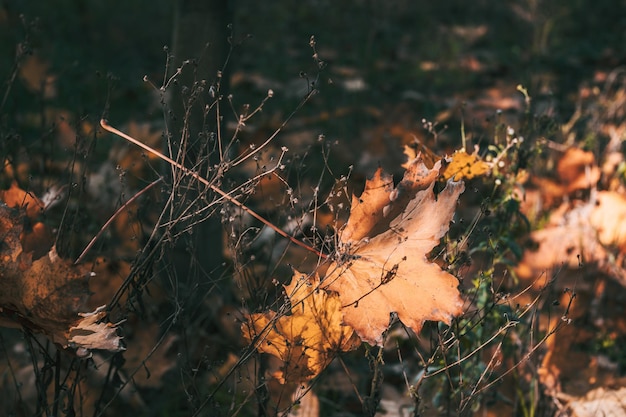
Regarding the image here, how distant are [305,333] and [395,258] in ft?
0.81

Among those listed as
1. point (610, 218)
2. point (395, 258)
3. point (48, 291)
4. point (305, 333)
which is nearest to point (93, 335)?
point (48, 291)

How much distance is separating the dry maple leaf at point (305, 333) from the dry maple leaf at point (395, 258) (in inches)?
2.8

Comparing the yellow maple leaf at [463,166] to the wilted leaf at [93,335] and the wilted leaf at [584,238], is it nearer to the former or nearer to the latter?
the wilted leaf at [93,335]

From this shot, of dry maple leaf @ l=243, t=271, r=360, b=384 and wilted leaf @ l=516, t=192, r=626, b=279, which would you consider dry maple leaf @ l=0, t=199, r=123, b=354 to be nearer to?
dry maple leaf @ l=243, t=271, r=360, b=384

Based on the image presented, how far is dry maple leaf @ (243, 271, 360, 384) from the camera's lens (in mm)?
1402

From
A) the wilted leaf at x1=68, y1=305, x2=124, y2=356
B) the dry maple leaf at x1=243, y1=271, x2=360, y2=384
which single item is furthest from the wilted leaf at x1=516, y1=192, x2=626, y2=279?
the wilted leaf at x1=68, y1=305, x2=124, y2=356

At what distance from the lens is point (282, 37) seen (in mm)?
5031

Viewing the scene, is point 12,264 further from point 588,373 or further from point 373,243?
point 588,373

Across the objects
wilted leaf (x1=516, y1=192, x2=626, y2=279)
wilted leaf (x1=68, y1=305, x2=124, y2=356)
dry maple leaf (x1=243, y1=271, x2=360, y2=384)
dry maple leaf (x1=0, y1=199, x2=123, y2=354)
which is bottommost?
wilted leaf (x1=516, y1=192, x2=626, y2=279)

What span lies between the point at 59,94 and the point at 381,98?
1633 millimetres

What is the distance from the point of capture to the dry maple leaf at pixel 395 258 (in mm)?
1287

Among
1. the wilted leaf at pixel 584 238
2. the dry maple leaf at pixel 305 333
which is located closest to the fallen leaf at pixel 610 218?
the wilted leaf at pixel 584 238

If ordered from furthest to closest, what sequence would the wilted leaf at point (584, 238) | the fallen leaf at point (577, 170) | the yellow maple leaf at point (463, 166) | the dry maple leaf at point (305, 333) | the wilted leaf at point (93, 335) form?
the fallen leaf at point (577, 170), the wilted leaf at point (584, 238), the yellow maple leaf at point (463, 166), the dry maple leaf at point (305, 333), the wilted leaf at point (93, 335)

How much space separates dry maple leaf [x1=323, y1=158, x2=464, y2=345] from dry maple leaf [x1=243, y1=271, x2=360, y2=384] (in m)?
0.07
